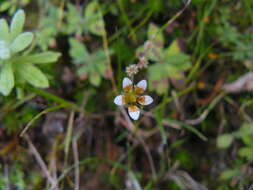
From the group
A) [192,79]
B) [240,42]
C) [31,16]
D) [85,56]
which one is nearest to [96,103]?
[85,56]

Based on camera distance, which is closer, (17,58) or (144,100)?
(144,100)

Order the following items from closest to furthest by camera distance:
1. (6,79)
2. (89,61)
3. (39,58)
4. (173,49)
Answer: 1. (6,79)
2. (39,58)
3. (173,49)
4. (89,61)

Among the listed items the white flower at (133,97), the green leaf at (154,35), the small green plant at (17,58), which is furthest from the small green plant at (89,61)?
the white flower at (133,97)

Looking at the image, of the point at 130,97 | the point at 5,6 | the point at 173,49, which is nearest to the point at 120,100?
the point at 130,97

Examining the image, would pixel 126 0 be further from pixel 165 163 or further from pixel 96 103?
pixel 165 163

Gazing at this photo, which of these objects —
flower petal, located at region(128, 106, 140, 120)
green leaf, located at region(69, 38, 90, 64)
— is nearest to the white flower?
flower petal, located at region(128, 106, 140, 120)

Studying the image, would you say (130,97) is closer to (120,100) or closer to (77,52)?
(120,100)
